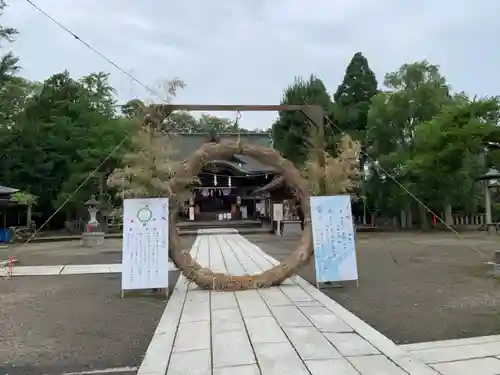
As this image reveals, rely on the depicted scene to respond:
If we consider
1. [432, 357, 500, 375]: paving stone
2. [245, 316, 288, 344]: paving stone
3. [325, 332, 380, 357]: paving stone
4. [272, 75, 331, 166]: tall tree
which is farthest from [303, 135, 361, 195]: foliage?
[272, 75, 331, 166]: tall tree

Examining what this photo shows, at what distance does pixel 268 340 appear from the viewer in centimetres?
421

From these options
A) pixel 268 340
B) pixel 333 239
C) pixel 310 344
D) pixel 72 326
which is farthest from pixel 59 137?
pixel 310 344

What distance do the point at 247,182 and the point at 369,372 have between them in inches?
1107

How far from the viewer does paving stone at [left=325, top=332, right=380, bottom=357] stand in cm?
379

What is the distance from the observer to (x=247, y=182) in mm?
31359

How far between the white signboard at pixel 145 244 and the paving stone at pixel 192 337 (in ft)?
5.82

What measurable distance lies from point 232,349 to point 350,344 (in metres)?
1.05

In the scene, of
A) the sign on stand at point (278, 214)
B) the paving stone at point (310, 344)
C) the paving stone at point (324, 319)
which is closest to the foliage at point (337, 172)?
the paving stone at point (324, 319)

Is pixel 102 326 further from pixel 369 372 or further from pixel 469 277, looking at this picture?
pixel 469 277

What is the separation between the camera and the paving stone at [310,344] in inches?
147

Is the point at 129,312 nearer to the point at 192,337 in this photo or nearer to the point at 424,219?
the point at 192,337

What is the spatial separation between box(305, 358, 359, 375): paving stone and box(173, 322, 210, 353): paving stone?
1038mm

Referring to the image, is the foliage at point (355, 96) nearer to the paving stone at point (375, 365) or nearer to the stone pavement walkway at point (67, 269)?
the stone pavement walkway at point (67, 269)

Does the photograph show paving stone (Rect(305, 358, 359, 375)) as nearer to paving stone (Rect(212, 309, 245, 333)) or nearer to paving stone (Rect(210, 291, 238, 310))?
paving stone (Rect(212, 309, 245, 333))
